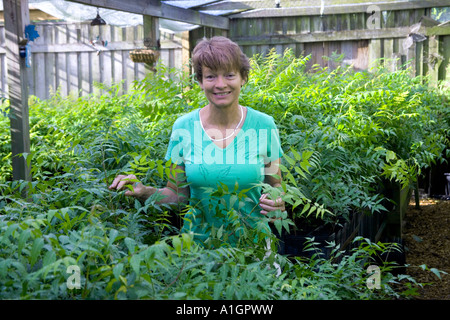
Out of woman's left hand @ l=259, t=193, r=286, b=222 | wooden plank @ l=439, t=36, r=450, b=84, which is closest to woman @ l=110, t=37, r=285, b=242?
woman's left hand @ l=259, t=193, r=286, b=222

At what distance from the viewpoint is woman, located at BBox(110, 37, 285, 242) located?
2484 millimetres

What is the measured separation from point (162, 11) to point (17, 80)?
337cm

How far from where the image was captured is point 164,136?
11.4ft

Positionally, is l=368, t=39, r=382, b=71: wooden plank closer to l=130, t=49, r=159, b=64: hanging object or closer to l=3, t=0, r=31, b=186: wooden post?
l=130, t=49, r=159, b=64: hanging object

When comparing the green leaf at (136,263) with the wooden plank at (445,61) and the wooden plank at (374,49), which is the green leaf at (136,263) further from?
the wooden plank at (374,49)

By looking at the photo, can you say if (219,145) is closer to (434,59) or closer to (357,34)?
(434,59)

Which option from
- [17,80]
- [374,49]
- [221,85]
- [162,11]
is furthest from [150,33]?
[221,85]

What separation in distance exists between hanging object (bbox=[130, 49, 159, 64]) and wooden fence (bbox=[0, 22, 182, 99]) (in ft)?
9.81

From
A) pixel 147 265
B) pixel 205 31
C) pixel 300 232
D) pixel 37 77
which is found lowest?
pixel 300 232

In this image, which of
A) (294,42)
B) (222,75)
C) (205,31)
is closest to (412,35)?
(294,42)

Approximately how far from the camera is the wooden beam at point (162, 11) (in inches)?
249

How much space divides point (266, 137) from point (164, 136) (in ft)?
3.43

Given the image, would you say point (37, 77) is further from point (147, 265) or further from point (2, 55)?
point (147, 265)

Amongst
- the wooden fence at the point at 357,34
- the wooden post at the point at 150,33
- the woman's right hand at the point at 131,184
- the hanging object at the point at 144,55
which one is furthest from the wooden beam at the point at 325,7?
the woman's right hand at the point at 131,184
